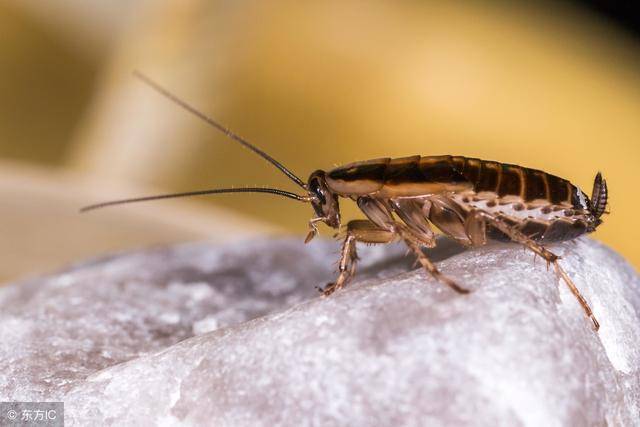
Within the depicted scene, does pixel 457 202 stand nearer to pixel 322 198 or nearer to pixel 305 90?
pixel 322 198

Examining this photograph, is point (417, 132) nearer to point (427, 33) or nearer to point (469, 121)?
point (469, 121)

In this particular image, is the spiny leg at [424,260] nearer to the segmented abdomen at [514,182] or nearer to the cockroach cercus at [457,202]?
the cockroach cercus at [457,202]

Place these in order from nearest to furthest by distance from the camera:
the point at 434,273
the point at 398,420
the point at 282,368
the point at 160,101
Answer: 1. the point at 398,420
2. the point at 282,368
3. the point at 434,273
4. the point at 160,101

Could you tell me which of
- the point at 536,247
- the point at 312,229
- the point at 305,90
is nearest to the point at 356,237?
the point at 312,229

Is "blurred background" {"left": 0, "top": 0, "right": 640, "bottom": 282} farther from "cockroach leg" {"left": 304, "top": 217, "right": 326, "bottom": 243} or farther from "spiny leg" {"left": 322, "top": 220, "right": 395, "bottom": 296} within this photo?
"spiny leg" {"left": 322, "top": 220, "right": 395, "bottom": 296}

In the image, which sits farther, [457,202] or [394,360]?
Result: [457,202]

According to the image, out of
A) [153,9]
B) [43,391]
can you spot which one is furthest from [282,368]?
[153,9]
